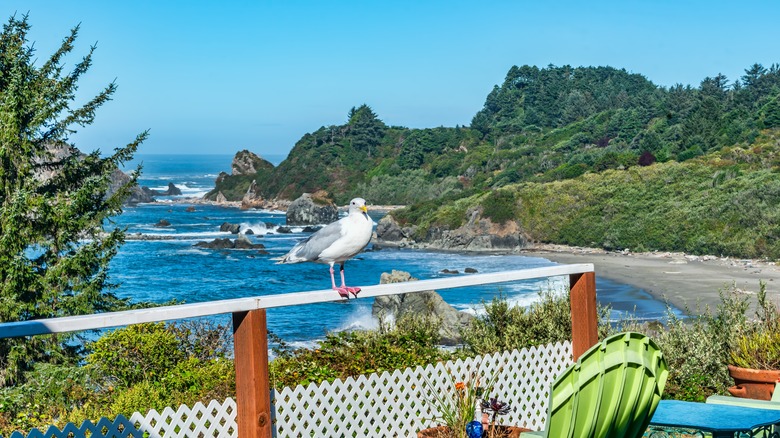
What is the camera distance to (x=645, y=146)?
203ft

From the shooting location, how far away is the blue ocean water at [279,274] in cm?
3114

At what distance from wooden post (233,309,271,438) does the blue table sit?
5.27ft

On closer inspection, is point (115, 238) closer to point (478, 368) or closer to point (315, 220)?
point (478, 368)

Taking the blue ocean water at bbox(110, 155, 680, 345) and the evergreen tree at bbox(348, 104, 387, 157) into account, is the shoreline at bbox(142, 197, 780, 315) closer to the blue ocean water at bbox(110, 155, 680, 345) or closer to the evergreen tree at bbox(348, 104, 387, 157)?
the blue ocean water at bbox(110, 155, 680, 345)

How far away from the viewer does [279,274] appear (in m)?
47.0

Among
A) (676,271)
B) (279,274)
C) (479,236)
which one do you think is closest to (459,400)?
(676,271)

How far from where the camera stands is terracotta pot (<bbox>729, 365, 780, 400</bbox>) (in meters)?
5.35

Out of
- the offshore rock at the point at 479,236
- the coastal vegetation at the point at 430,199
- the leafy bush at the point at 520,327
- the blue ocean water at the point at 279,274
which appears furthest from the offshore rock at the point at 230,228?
the leafy bush at the point at 520,327

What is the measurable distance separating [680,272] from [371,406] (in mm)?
36253

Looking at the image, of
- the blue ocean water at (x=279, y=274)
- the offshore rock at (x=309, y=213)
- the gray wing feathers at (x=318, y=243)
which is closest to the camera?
the gray wing feathers at (x=318, y=243)

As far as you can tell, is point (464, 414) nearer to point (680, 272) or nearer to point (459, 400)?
point (459, 400)

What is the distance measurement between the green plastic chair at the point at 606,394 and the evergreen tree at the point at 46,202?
14285mm

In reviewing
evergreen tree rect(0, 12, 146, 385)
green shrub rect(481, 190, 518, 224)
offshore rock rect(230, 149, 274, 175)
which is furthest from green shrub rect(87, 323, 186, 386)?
offshore rock rect(230, 149, 274, 175)

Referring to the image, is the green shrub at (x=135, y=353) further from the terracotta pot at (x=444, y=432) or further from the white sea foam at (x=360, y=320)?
the white sea foam at (x=360, y=320)
